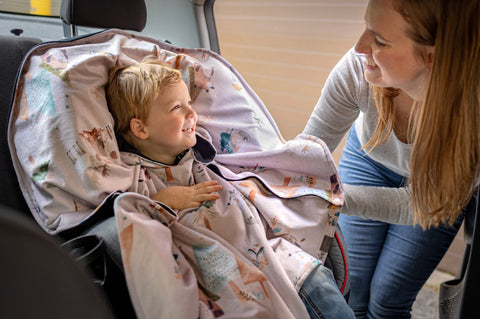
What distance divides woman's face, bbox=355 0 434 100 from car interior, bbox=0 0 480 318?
331 mm

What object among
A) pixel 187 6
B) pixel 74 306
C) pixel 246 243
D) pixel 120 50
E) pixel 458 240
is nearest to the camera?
pixel 74 306

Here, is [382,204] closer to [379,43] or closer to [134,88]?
[379,43]

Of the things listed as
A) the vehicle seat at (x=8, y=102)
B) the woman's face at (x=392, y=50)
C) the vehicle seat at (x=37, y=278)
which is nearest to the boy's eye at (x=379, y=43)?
the woman's face at (x=392, y=50)

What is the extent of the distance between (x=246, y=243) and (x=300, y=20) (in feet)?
4.85

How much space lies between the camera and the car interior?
44 cm

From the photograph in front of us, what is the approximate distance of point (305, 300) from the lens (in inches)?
40.6

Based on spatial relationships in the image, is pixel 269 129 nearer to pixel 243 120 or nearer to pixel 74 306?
pixel 243 120

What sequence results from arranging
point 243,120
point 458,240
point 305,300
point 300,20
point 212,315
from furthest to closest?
point 458,240 → point 300,20 → point 243,120 → point 305,300 → point 212,315

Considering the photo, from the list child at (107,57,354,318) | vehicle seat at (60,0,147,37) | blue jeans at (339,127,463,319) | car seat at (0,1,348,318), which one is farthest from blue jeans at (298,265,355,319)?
vehicle seat at (60,0,147,37)

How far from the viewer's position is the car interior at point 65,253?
44 centimetres

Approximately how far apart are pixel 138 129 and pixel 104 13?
18.9 inches

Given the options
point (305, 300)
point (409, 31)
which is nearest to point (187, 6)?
point (409, 31)

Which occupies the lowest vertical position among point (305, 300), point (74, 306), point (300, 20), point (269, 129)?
point (305, 300)

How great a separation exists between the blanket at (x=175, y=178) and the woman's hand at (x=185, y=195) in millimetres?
33
